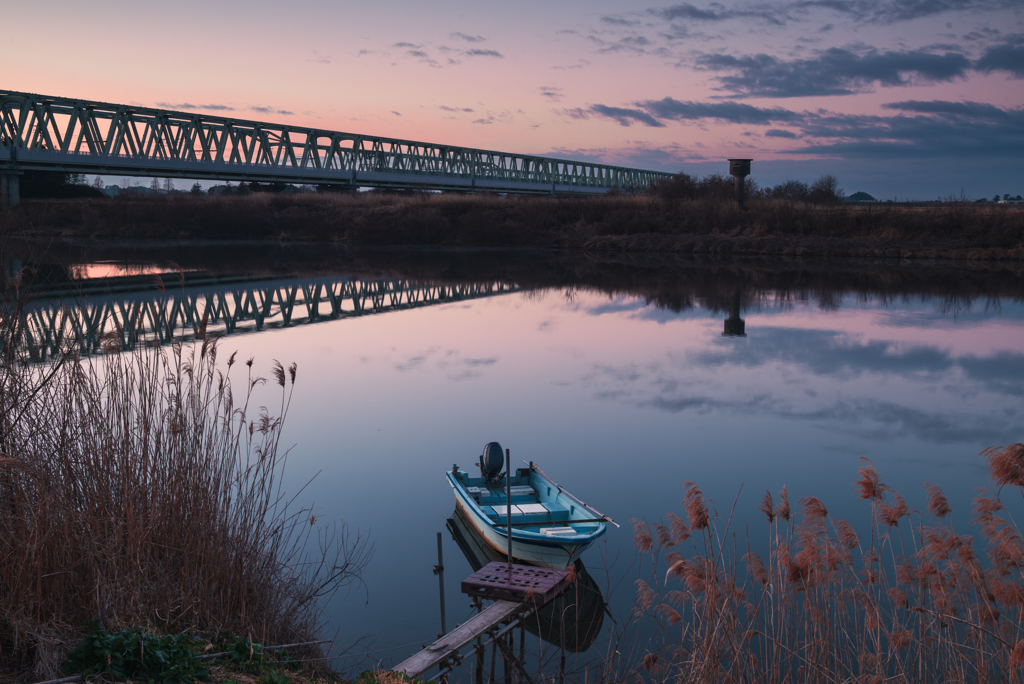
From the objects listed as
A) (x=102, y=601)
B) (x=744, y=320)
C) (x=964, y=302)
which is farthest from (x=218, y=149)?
(x=102, y=601)

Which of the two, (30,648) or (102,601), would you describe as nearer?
(30,648)

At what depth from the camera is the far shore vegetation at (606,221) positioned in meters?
46.4

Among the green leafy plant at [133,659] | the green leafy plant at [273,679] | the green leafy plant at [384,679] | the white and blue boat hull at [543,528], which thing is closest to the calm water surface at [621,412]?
the white and blue boat hull at [543,528]

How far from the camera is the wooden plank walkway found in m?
6.41

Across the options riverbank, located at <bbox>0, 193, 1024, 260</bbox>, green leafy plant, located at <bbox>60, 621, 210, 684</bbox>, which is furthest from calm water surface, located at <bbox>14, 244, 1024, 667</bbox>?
riverbank, located at <bbox>0, 193, 1024, 260</bbox>

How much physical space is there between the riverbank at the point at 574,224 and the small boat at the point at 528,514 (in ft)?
125

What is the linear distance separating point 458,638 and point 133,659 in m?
2.80

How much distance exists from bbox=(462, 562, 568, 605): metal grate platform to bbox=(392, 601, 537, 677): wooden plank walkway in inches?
3.4

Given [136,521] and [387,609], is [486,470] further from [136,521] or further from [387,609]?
[136,521]

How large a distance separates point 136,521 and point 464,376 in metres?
13.0

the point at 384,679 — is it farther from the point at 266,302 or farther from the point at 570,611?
the point at 266,302

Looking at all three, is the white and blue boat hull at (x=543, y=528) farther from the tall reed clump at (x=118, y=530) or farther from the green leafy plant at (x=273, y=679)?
the green leafy plant at (x=273, y=679)

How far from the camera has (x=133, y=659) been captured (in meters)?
4.75

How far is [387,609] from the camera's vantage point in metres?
8.14
